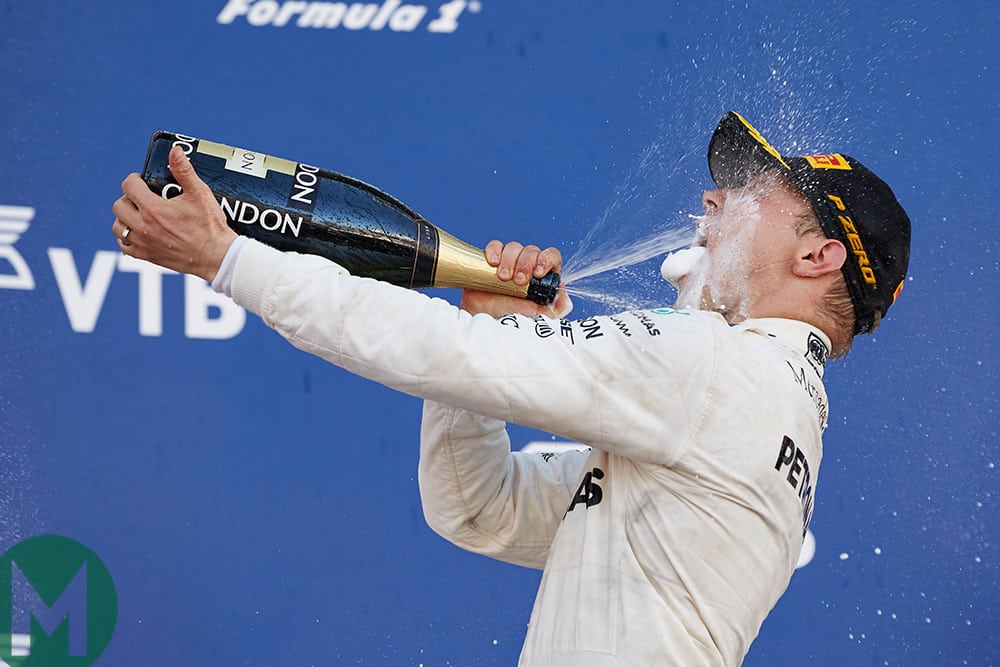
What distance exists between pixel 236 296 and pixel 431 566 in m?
1.31

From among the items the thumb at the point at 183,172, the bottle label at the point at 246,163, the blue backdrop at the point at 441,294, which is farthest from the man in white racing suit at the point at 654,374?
the blue backdrop at the point at 441,294

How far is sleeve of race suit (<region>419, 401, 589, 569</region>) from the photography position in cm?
147

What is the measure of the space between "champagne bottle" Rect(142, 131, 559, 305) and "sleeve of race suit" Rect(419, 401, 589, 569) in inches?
6.8

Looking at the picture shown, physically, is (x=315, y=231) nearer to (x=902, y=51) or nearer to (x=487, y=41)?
(x=487, y=41)

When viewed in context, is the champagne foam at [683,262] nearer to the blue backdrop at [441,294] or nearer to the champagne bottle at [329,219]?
the champagne bottle at [329,219]

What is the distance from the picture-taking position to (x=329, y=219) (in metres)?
1.39

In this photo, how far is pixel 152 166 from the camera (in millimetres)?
1299

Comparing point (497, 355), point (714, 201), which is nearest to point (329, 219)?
point (497, 355)

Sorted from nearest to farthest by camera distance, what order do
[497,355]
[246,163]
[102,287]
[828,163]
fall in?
[497,355], [246,163], [828,163], [102,287]

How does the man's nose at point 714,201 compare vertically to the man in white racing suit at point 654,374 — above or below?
above

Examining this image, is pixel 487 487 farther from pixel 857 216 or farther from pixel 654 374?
pixel 857 216

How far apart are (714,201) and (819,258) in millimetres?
161

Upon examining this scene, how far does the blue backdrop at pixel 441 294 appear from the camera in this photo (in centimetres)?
220

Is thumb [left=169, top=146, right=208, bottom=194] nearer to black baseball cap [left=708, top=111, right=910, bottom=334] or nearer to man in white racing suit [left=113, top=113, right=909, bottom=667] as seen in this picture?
man in white racing suit [left=113, top=113, right=909, bottom=667]
